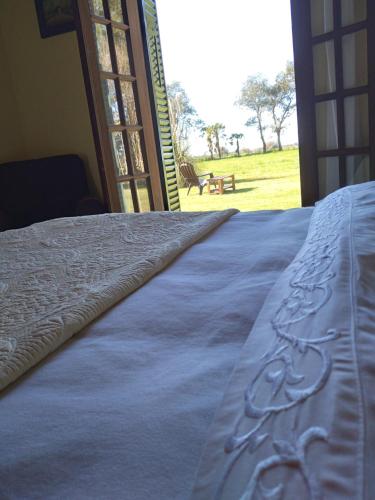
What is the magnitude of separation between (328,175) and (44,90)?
92.8 inches

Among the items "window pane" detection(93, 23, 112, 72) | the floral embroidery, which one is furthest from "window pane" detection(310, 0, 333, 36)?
the floral embroidery

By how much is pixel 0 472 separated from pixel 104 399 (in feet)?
0.40

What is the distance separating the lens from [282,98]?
7.18 m

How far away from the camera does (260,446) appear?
0.96 feet

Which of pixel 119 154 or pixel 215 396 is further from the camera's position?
pixel 119 154

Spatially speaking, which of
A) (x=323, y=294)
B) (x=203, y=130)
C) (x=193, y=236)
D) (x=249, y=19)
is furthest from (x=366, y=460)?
(x=203, y=130)

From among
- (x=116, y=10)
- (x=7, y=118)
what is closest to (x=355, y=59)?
(x=116, y=10)

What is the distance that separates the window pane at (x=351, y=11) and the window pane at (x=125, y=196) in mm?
1695

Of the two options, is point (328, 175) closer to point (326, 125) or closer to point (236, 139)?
point (326, 125)

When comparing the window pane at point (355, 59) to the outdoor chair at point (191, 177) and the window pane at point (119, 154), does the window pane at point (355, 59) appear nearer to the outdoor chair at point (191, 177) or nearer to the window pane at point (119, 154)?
the window pane at point (119, 154)

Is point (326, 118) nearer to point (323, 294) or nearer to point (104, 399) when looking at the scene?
point (323, 294)

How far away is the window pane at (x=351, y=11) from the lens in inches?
84.6

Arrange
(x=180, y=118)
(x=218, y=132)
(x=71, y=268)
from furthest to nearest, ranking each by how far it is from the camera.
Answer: (x=218, y=132)
(x=180, y=118)
(x=71, y=268)

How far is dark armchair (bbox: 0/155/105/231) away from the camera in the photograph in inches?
120
